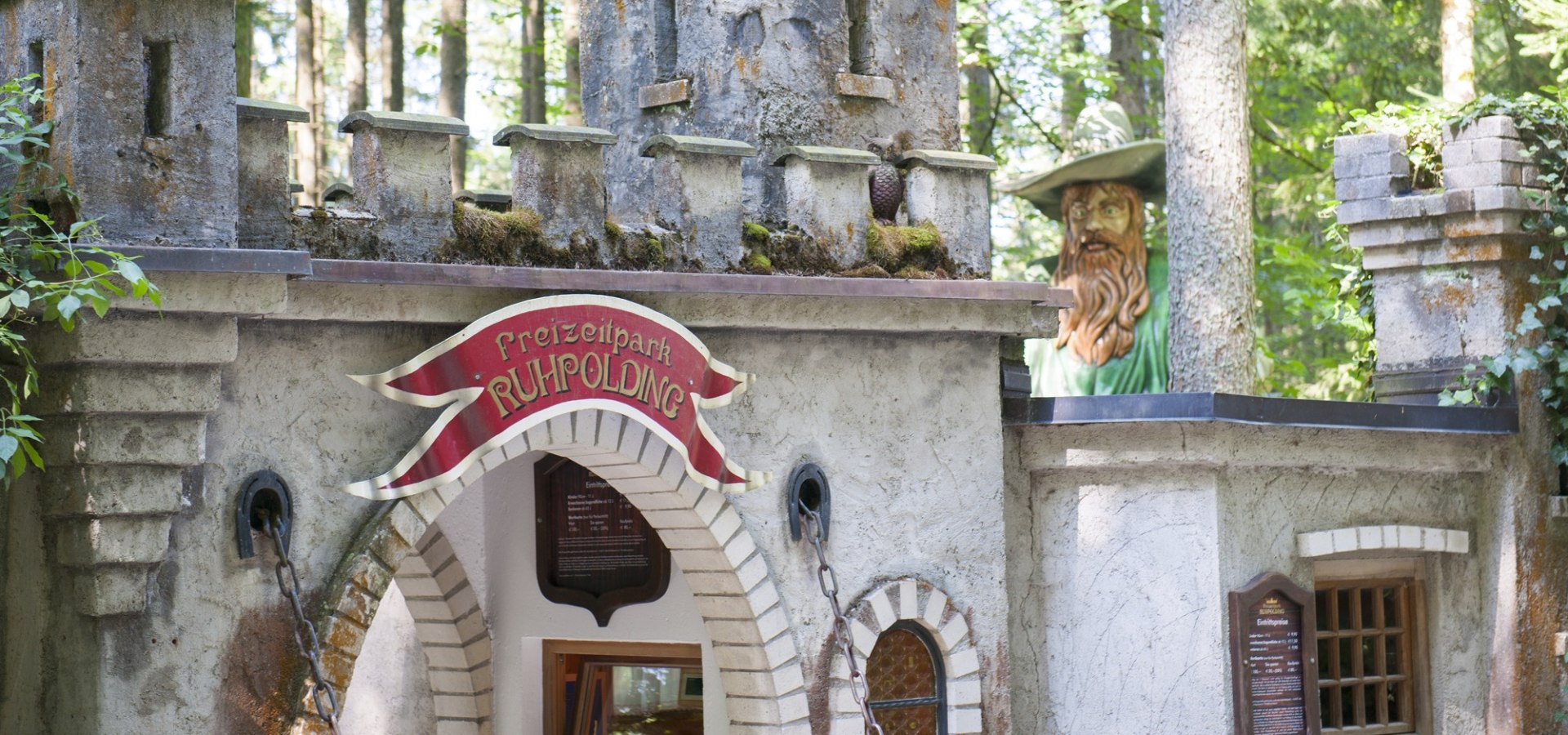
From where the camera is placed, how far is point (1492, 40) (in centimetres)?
1727

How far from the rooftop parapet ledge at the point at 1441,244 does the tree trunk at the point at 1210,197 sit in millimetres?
1729

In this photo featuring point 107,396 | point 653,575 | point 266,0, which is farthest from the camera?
point 266,0

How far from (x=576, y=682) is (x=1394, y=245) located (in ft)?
15.4

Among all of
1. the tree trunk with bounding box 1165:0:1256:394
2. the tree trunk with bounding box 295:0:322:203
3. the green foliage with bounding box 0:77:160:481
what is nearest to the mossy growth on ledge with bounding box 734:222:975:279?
the green foliage with bounding box 0:77:160:481

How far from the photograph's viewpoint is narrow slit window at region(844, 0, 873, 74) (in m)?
8.86

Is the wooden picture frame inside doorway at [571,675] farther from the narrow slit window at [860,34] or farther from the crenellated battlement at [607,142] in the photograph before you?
the narrow slit window at [860,34]

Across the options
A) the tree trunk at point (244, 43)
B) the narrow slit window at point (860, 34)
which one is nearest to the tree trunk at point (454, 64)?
the tree trunk at point (244, 43)

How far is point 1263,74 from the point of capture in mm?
18234

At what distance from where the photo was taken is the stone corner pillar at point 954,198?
8.27m

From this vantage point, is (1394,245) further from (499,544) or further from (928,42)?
(499,544)

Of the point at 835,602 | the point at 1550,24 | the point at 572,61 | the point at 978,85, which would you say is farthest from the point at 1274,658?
the point at 978,85

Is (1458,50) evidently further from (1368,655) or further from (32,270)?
(32,270)

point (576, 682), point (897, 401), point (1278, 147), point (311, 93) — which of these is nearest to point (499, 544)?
point (576, 682)

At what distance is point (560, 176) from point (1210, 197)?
5660mm
